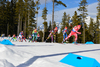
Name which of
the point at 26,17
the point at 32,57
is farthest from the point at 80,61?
the point at 26,17

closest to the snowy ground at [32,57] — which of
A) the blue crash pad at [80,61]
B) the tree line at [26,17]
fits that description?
the blue crash pad at [80,61]

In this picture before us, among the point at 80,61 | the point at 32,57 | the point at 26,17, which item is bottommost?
the point at 32,57

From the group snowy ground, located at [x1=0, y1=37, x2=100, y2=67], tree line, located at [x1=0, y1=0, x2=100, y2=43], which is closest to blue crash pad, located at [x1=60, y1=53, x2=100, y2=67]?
snowy ground, located at [x1=0, y1=37, x2=100, y2=67]

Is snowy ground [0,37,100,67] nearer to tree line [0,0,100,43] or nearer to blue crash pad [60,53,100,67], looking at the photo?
blue crash pad [60,53,100,67]

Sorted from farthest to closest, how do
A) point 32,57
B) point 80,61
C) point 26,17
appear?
point 26,17 < point 32,57 < point 80,61

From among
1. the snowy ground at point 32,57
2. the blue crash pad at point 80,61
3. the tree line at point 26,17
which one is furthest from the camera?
the tree line at point 26,17

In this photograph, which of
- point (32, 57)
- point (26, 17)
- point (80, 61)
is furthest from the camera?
point (26, 17)

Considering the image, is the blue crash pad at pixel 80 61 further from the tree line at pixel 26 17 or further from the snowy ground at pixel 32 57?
the tree line at pixel 26 17

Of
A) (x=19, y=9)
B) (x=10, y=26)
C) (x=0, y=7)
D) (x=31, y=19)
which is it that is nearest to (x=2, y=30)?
(x=10, y=26)

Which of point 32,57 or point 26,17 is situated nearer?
point 32,57

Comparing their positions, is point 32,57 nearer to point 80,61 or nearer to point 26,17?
point 80,61

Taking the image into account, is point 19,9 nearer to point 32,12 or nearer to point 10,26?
point 32,12

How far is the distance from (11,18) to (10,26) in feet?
10.3

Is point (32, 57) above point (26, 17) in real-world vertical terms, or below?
below
